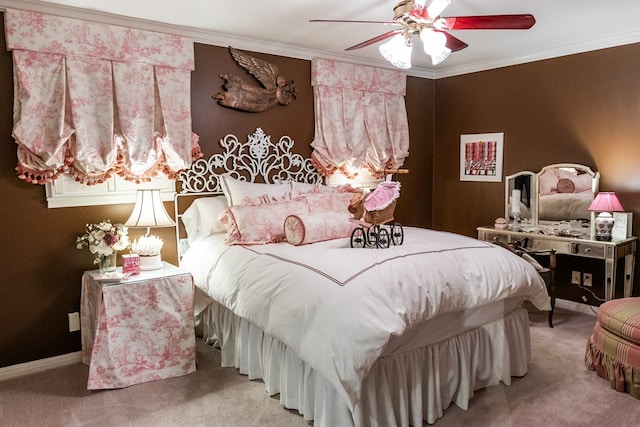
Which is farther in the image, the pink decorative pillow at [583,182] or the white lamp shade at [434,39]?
the pink decorative pillow at [583,182]

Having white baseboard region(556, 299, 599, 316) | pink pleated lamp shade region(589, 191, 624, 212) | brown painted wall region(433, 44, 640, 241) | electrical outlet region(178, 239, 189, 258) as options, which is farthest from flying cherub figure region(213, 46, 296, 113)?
white baseboard region(556, 299, 599, 316)

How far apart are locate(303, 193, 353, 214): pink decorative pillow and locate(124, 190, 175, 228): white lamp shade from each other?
3.59 feet

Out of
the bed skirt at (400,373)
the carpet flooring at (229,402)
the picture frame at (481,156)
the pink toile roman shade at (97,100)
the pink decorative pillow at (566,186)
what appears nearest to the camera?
the bed skirt at (400,373)

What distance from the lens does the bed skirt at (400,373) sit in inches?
90.7

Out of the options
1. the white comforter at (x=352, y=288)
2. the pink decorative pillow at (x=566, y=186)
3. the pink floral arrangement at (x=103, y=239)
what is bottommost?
the white comforter at (x=352, y=288)

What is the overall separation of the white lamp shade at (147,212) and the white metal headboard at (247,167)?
410 millimetres

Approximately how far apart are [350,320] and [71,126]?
2303 mm

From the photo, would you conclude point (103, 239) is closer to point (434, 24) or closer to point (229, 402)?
point (229, 402)

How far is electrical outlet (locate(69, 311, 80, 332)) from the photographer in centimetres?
331

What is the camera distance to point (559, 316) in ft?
13.7

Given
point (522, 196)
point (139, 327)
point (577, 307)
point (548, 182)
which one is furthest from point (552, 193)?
point (139, 327)

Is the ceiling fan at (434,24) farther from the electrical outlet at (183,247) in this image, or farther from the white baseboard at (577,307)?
the white baseboard at (577,307)

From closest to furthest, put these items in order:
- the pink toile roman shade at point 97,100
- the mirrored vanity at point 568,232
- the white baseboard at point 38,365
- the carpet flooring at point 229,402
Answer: the carpet flooring at point 229,402
the pink toile roman shade at point 97,100
the white baseboard at point 38,365
the mirrored vanity at point 568,232

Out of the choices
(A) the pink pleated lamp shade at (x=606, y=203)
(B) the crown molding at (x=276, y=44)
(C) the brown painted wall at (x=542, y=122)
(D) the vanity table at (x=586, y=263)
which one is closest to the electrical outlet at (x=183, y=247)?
(B) the crown molding at (x=276, y=44)
